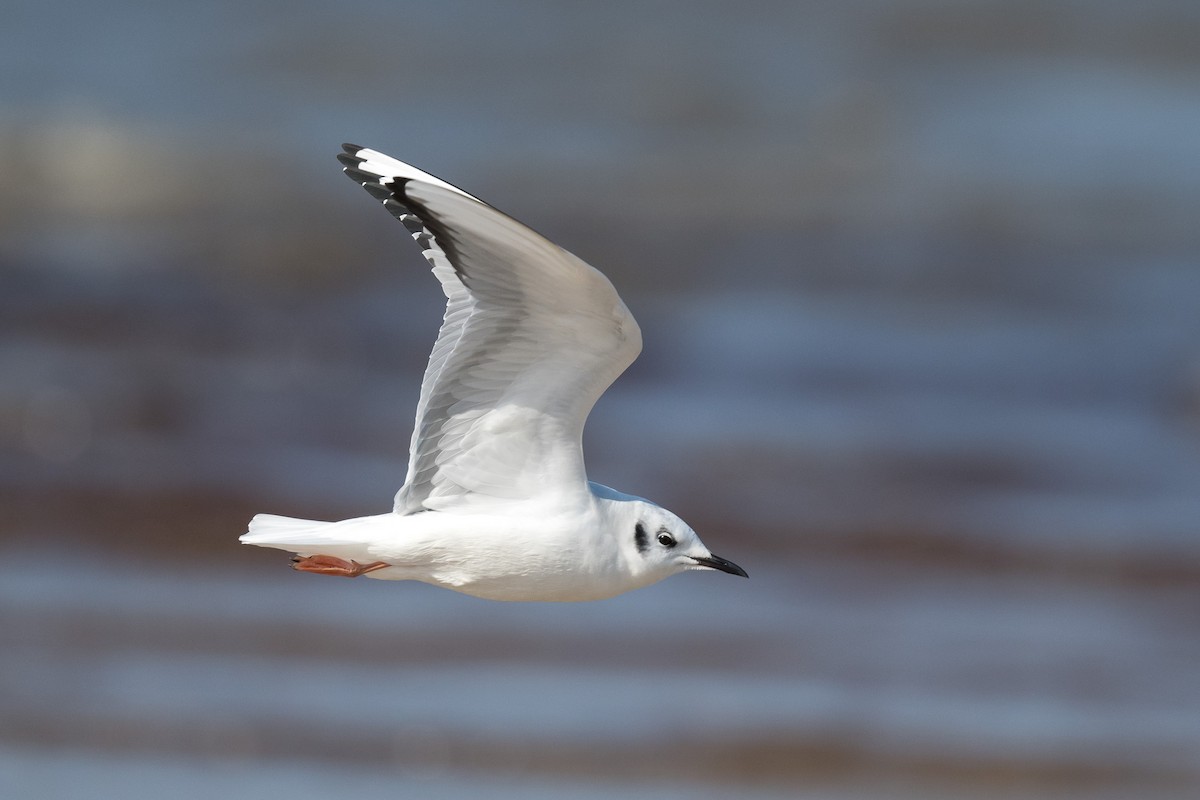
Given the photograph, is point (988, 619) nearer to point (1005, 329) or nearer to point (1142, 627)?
point (1142, 627)

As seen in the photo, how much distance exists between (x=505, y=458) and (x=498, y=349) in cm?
37

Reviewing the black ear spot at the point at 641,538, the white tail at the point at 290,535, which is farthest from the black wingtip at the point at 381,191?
the black ear spot at the point at 641,538

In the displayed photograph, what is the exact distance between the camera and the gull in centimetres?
539

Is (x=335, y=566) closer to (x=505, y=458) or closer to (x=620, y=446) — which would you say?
(x=505, y=458)

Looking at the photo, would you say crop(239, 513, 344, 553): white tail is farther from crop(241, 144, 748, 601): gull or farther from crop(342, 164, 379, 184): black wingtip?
crop(342, 164, 379, 184): black wingtip

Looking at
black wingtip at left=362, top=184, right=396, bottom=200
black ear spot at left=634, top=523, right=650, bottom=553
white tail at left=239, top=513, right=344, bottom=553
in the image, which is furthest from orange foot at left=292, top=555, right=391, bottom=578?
black wingtip at left=362, top=184, right=396, bottom=200

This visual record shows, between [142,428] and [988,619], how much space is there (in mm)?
6289

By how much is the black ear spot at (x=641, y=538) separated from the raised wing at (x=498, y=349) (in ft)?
0.75

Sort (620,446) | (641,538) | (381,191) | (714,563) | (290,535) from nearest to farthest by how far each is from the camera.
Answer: (381,191) < (290,535) < (641,538) < (714,563) < (620,446)

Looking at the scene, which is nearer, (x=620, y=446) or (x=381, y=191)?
(x=381, y=191)

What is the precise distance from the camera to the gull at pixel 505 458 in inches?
212

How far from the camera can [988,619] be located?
36.6ft

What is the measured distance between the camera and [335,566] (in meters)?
5.77

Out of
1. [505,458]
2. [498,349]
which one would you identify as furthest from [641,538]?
[498,349]
